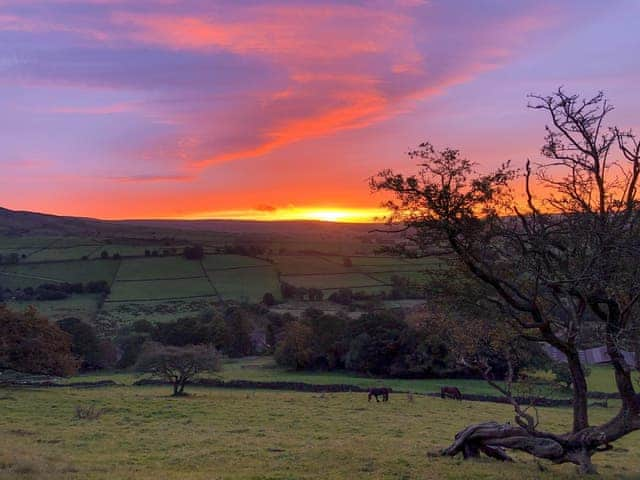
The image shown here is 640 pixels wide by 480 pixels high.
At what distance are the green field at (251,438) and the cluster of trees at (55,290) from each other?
62.5m

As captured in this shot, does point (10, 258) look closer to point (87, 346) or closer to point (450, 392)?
point (87, 346)

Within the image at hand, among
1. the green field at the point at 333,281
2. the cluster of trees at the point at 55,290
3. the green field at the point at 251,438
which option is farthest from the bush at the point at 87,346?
the green field at the point at 333,281

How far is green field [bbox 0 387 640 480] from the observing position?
15.7 meters

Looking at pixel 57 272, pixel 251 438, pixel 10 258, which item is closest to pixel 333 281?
pixel 57 272

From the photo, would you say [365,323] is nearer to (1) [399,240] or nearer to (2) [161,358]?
(2) [161,358]

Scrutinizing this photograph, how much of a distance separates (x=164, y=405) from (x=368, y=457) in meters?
20.3

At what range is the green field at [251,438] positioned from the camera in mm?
15703

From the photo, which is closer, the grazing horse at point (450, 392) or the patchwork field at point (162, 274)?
the grazing horse at point (450, 392)

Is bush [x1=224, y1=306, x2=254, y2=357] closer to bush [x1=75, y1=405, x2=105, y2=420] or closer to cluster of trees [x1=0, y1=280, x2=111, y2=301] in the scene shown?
cluster of trees [x1=0, y1=280, x2=111, y2=301]

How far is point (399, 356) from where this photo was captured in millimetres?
60625

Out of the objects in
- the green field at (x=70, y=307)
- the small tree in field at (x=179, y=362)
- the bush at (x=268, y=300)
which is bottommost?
the green field at (x=70, y=307)

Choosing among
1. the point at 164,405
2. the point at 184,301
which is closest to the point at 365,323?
the point at 164,405

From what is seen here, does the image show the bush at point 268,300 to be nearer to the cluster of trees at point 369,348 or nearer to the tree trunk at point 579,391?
the cluster of trees at point 369,348

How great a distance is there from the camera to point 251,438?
77.5ft
